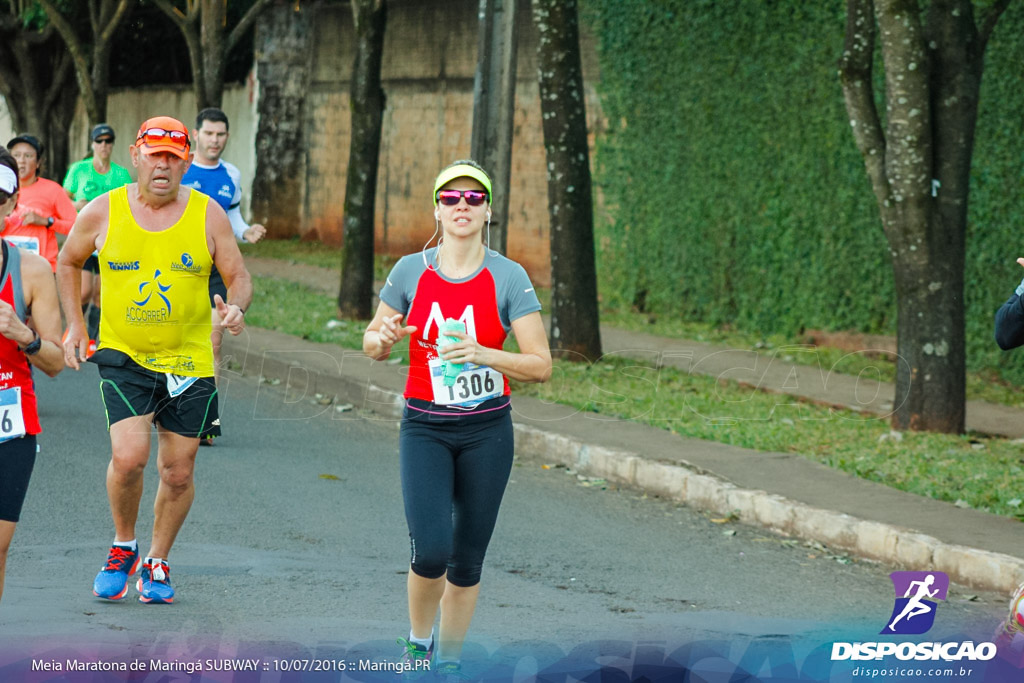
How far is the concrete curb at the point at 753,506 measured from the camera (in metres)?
6.86

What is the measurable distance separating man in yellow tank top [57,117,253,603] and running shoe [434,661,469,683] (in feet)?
5.08

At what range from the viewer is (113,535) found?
7.15m

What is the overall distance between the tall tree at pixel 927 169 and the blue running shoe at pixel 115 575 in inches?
238

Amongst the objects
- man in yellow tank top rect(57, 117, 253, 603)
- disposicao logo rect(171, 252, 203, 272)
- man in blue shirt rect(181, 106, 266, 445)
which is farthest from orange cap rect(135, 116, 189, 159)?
man in blue shirt rect(181, 106, 266, 445)

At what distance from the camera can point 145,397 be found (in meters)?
5.97

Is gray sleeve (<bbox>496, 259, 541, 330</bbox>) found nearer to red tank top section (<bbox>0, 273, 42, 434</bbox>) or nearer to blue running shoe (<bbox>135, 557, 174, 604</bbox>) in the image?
red tank top section (<bbox>0, 273, 42, 434</bbox>)

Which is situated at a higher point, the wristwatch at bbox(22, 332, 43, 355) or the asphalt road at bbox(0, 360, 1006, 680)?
the wristwatch at bbox(22, 332, 43, 355)

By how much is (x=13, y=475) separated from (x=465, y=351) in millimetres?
1575

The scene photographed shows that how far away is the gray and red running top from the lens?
16.2ft

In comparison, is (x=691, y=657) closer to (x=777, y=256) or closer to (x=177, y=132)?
(x=177, y=132)

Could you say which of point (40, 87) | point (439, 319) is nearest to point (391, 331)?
point (439, 319)

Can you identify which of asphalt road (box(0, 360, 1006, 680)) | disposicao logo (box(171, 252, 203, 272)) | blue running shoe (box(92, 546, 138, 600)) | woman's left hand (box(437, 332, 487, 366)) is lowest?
asphalt road (box(0, 360, 1006, 680))

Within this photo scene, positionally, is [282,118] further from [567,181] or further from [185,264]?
[185,264]

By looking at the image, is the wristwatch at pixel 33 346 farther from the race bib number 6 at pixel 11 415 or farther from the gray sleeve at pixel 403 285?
the gray sleeve at pixel 403 285
